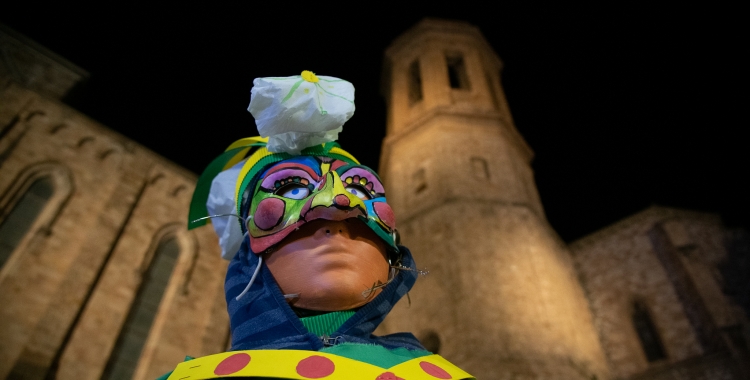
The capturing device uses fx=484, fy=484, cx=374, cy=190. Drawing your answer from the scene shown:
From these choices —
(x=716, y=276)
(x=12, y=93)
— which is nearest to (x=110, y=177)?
(x=12, y=93)

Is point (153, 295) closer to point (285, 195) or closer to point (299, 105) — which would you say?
point (285, 195)

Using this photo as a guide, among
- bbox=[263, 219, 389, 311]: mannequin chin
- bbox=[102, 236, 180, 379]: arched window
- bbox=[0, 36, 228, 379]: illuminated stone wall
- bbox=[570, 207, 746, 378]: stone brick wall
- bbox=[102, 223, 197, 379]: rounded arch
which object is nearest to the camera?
bbox=[263, 219, 389, 311]: mannequin chin

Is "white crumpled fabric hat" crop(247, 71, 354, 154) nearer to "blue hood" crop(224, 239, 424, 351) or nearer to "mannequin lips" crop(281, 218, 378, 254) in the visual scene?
"mannequin lips" crop(281, 218, 378, 254)

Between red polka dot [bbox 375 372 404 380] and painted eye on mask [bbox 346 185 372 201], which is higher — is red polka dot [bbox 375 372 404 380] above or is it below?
below

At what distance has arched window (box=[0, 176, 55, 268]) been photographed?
8.44m

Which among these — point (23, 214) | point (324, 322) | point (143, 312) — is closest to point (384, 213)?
point (324, 322)

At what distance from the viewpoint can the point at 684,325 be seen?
436 inches

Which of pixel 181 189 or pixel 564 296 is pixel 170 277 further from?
pixel 564 296

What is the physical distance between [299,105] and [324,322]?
→ 1234 millimetres

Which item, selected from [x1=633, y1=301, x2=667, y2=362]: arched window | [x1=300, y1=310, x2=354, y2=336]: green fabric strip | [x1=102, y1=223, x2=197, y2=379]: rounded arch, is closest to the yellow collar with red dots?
[x1=300, y1=310, x2=354, y2=336]: green fabric strip

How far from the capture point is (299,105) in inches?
108

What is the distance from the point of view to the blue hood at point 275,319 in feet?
6.72

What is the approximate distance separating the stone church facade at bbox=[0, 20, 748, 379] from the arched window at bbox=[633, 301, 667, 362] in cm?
3

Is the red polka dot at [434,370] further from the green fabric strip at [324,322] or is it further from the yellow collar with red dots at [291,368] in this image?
the green fabric strip at [324,322]
